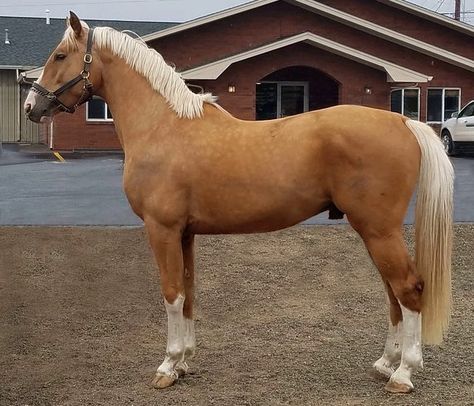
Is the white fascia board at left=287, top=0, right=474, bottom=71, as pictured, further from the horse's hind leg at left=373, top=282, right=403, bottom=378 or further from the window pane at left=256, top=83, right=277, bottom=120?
the horse's hind leg at left=373, top=282, right=403, bottom=378

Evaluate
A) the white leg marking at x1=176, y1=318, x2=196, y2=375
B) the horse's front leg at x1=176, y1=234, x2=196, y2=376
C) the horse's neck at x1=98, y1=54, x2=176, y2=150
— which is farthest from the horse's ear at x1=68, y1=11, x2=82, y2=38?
the white leg marking at x1=176, y1=318, x2=196, y2=375

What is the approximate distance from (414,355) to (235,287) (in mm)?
3575

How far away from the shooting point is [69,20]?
16.8 feet

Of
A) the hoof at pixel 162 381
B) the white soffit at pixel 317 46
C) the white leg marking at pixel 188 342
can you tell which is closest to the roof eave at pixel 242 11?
the white soffit at pixel 317 46

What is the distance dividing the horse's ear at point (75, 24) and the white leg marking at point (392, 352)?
3.03 metres

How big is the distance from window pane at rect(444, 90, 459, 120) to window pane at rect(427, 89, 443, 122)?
0.69ft

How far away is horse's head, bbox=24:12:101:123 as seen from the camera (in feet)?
16.9

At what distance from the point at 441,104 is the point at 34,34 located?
19.1 m

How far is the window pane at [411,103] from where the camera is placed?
27.0 meters

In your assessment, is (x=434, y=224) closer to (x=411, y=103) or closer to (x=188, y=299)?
(x=188, y=299)

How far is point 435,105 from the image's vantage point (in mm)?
27297

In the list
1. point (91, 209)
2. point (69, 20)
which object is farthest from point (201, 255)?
point (69, 20)

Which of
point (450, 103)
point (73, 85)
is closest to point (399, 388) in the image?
point (73, 85)

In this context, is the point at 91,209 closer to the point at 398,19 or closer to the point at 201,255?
the point at 201,255
